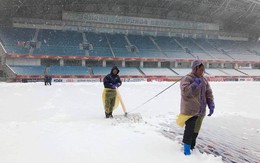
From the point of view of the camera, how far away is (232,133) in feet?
23.9

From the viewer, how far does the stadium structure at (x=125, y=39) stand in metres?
39.3

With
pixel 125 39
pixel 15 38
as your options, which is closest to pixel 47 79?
pixel 15 38

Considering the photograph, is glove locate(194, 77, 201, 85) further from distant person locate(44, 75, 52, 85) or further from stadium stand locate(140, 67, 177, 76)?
stadium stand locate(140, 67, 177, 76)

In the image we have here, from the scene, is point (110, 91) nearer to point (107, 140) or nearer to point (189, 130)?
point (107, 140)

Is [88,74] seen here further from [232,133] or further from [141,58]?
[232,133]

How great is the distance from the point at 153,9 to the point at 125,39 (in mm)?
9312

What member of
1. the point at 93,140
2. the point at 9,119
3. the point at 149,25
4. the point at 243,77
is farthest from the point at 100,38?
the point at 93,140

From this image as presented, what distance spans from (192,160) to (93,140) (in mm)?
2410

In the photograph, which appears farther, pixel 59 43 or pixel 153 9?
pixel 153 9

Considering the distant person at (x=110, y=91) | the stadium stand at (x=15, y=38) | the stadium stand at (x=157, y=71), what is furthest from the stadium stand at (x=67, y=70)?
the distant person at (x=110, y=91)

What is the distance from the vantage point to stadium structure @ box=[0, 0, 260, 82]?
3931 centimetres

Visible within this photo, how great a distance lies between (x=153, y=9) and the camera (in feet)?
171

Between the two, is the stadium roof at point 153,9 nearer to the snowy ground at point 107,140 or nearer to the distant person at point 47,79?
the distant person at point 47,79

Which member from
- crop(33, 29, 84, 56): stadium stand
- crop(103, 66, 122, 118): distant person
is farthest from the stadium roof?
crop(103, 66, 122, 118): distant person
